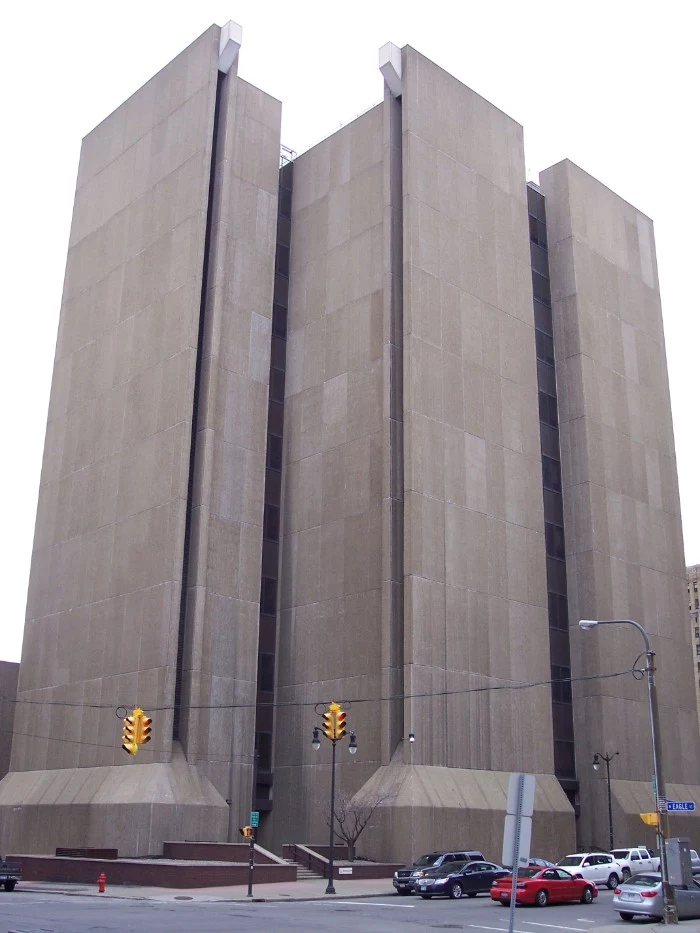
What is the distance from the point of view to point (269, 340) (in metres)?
58.6

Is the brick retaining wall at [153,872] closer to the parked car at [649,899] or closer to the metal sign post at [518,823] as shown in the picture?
the parked car at [649,899]

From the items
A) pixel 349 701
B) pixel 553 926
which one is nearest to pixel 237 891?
pixel 349 701

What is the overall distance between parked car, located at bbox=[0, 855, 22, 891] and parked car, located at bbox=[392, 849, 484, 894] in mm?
14172

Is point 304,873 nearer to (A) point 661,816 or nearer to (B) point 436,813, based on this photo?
(B) point 436,813

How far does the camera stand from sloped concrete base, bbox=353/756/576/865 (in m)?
44.9

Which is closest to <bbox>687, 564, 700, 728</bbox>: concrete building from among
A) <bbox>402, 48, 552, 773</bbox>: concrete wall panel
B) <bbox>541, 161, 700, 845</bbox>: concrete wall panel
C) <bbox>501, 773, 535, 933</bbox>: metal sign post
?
<bbox>541, 161, 700, 845</bbox>: concrete wall panel

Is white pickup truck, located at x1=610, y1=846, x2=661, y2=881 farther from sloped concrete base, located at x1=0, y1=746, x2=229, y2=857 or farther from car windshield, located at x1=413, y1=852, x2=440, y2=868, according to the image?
sloped concrete base, located at x1=0, y1=746, x2=229, y2=857

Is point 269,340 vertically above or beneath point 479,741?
above

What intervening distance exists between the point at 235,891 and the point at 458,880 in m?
8.29

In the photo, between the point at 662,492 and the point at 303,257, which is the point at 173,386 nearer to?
the point at 303,257

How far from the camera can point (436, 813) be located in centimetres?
4572

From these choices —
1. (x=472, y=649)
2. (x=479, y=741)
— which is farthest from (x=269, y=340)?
(x=479, y=741)

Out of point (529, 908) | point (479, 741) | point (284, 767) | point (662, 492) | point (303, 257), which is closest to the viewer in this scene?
point (529, 908)

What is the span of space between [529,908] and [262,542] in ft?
90.1
